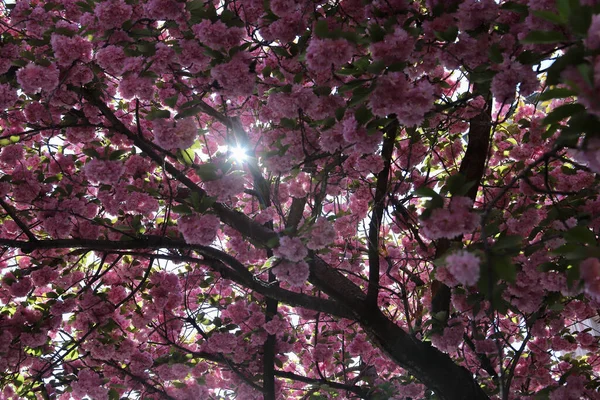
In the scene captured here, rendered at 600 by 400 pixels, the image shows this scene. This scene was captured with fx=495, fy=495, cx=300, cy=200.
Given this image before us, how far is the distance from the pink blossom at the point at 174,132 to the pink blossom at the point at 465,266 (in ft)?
4.99

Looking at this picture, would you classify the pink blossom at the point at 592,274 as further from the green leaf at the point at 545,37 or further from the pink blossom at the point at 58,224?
the pink blossom at the point at 58,224

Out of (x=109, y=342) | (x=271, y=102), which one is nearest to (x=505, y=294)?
(x=271, y=102)

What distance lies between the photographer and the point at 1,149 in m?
3.77

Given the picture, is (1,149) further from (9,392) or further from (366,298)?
(366,298)

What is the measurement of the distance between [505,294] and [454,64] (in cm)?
142

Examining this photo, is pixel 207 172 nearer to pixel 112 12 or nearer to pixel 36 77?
pixel 112 12

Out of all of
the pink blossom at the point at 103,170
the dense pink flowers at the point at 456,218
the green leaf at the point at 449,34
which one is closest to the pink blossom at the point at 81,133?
the pink blossom at the point at 103,170

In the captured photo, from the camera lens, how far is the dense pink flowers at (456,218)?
1791 mm

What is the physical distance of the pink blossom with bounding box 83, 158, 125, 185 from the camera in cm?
296

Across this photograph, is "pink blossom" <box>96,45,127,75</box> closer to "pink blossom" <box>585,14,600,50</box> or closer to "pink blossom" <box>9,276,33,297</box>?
"pink blossom" <box>9,276,33,297</box>

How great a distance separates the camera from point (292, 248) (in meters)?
2.55

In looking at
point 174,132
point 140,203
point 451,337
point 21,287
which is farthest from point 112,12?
point 451,337

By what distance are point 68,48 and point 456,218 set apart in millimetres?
2202

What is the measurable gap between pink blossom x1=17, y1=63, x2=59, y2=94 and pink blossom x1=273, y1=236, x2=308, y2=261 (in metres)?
1.54
